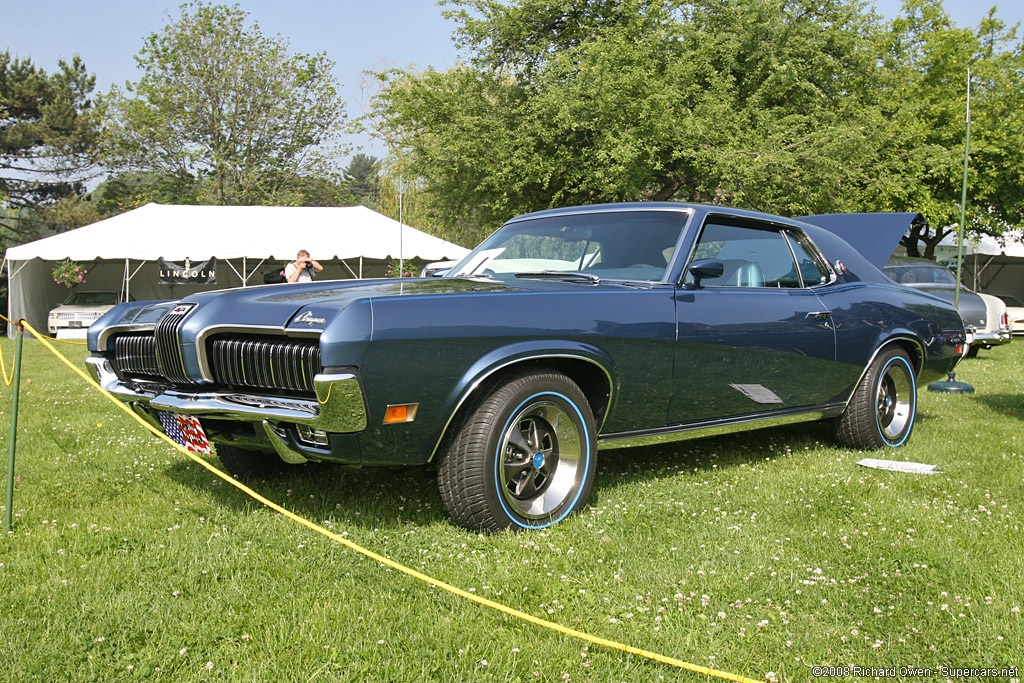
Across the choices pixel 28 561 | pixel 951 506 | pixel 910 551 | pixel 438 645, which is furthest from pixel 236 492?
pixel 951 506

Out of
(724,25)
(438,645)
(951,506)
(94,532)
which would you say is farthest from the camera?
(724,25)

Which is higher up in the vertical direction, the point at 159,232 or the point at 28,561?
the point at 159,232

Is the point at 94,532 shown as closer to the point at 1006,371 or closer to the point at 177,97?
the point at 1006,371

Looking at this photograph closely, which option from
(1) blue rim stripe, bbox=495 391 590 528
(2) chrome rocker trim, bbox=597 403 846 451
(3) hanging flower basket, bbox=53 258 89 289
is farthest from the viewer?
(3) hanging flower basket, bbox=53 258 89 289

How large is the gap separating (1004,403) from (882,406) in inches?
114

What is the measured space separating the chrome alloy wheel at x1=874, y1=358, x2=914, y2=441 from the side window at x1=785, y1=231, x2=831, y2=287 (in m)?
0.86

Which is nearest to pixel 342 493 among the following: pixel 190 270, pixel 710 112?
pixel 190 270

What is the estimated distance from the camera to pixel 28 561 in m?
3.38

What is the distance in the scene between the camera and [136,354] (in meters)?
4.10

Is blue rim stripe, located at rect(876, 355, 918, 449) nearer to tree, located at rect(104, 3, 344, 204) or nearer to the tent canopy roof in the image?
the tent canopy roof

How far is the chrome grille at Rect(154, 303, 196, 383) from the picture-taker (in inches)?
146

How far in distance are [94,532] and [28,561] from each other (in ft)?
1.29

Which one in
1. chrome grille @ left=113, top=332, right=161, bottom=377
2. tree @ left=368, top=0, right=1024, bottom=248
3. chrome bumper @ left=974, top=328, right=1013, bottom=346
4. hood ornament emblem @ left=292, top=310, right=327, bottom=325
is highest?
tree @ left=368, top=0, right=1024, bottom=248

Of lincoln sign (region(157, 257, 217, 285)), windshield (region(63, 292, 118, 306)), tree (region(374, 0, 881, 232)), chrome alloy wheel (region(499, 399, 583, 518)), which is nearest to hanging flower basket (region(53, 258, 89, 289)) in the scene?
windshield (region(63, 292, 118, 306))
